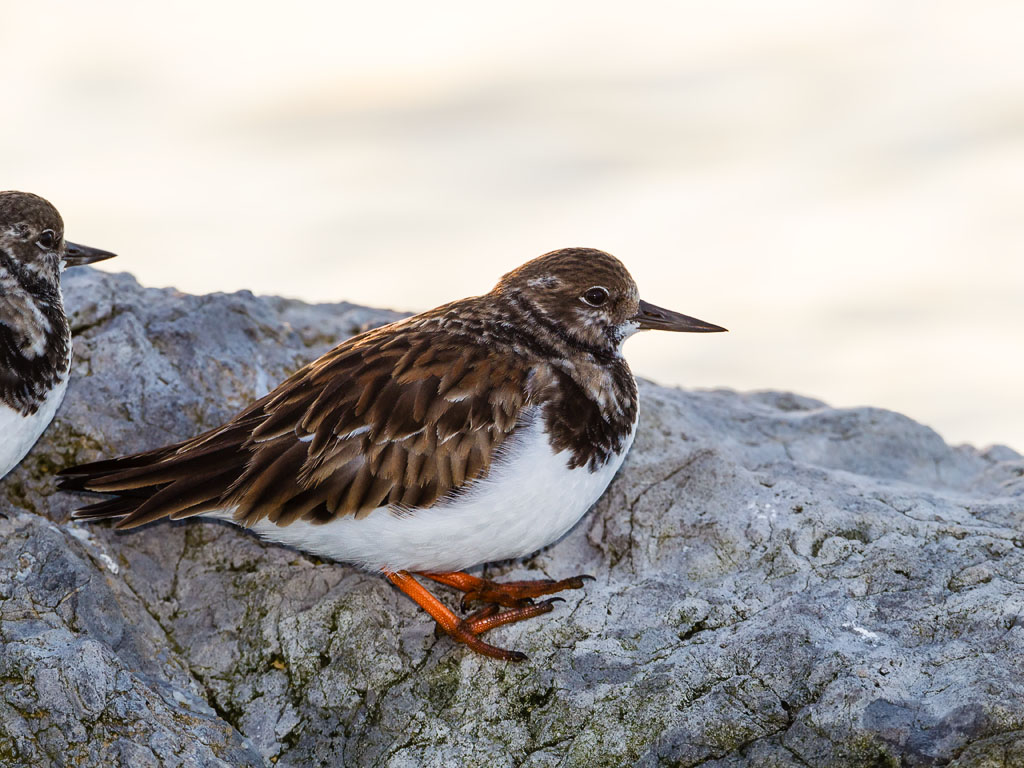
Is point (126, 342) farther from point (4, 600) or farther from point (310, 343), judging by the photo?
point (4, 600)

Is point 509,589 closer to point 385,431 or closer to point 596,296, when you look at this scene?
point 385,431

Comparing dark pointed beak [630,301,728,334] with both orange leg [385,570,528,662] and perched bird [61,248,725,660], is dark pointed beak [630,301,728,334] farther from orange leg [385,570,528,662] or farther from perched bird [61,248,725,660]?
orange leg [385,570,528,662]

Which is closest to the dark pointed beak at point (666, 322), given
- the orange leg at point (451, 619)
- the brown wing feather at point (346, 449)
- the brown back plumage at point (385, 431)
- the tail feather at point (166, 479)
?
the brown back plumage at point (385, 431)

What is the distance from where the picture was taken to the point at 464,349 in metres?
6.12

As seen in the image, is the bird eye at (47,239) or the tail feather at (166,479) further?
the bird eye at (47,239)

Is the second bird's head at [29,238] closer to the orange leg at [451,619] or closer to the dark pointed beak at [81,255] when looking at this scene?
the dark pointed beak at [81,255]

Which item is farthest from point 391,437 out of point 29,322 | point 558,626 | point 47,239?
point 47,239

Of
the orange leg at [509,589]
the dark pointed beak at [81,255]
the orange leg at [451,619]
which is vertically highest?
the dark pointed beak at [81,255]

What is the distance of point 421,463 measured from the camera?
581 cm

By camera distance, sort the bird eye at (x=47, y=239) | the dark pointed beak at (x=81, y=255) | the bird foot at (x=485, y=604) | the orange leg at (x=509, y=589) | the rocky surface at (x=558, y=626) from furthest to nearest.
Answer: the dark pointed beak at (x=81, y=255) → the bird eye at (x=47, y=239) → the orange leg at (x=509, y=589) → the bird foot at (x=485, y=604) → the rocky surface at (x=558, y=626)

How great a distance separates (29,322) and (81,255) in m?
0.82

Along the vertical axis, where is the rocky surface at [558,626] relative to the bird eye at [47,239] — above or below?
below

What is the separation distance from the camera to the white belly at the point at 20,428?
5797 millimetres

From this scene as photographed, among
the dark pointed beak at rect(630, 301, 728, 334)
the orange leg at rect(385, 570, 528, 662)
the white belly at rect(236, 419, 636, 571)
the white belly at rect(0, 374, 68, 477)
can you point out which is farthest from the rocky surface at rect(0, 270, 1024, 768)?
the dark pointed beak at rect(630, 301, 728, 334)
